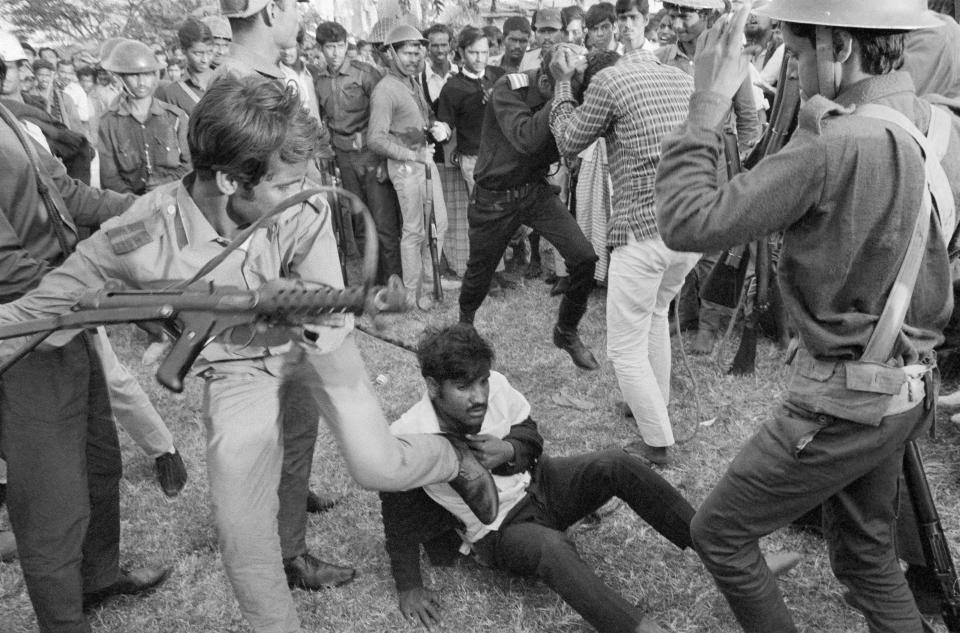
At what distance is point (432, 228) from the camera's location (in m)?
6.54

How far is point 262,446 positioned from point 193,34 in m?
4.37

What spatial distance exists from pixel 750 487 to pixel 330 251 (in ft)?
4.23

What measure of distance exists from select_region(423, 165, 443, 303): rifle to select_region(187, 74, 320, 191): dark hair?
4275 mm

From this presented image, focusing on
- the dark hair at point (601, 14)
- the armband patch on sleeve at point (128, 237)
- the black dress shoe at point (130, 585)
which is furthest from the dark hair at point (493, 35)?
the armband patch on sleeve at point (128, 237)

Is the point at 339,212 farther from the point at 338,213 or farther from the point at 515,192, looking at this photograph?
the point at 515,192

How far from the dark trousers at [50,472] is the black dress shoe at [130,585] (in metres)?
0.46

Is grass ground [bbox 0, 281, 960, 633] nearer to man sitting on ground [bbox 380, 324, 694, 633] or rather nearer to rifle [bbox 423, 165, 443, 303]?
man sitting on ground [bbox 380, 324, 694, 633]

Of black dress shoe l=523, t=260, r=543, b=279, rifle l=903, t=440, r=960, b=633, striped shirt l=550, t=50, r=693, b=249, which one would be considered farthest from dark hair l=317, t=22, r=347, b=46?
rifle l=903, t=440, r=960, b=633

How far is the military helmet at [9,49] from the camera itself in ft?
10.6

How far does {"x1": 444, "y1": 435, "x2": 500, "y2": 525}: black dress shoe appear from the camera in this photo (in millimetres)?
2551

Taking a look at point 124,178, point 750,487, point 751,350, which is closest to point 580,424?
point 751,350

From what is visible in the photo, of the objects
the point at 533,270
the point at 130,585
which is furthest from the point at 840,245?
the point at 533,270

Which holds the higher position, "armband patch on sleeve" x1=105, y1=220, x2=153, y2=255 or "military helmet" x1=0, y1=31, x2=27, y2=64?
"military helmet" x1=0, y1=31, x2=27, y2=64

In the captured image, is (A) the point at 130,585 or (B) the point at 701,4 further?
(B) the point at 701,4
